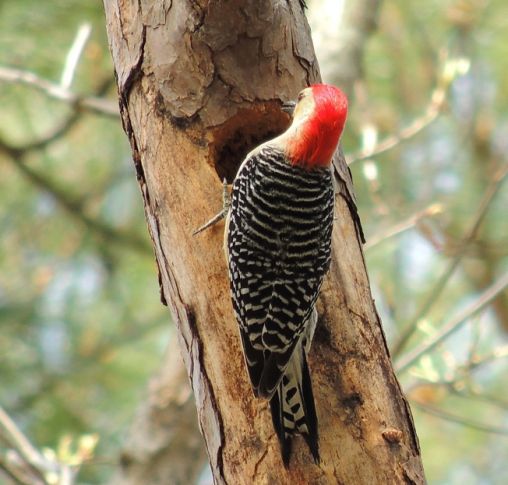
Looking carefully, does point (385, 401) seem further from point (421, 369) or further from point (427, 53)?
point (427, 53)

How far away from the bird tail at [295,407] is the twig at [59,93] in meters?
2.62

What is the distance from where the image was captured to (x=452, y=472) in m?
8.95

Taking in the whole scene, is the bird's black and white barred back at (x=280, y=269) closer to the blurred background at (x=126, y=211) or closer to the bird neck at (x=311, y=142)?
the bird neck at (x=311, y=142)

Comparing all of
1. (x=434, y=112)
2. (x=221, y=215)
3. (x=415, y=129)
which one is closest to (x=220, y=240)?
(x=221, y=215)

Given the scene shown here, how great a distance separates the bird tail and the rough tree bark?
0.12 feet

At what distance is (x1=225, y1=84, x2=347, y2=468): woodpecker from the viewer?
314cm

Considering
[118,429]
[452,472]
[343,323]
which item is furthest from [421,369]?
[452,472]

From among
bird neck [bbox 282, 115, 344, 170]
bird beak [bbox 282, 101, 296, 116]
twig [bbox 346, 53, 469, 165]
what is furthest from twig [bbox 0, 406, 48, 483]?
twig [bbox 346, 53, 469, 165]

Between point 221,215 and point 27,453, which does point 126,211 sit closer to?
point 27,453

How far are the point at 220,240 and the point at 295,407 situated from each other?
0.77m

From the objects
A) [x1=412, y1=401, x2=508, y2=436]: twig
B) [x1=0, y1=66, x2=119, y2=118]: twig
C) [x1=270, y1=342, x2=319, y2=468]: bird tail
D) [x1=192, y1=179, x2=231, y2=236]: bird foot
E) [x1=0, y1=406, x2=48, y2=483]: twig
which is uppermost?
[x1=0, y1=66, x2=119, y2=118]: twig

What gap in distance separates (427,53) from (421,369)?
4.40m

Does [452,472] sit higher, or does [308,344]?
[308,344]

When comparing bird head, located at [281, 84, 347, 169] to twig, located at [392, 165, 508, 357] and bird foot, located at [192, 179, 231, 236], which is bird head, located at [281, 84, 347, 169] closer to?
bird foot, located at [192, 179, 231, 236]
